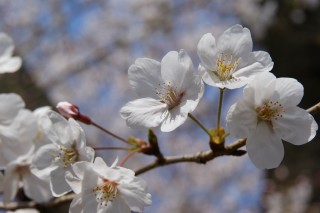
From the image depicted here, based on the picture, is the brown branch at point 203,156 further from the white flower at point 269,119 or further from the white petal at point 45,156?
the white petal at point 45,156

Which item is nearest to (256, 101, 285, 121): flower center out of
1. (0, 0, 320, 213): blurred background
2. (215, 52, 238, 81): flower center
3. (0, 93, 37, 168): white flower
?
(215, 52, 238, 81): flower center

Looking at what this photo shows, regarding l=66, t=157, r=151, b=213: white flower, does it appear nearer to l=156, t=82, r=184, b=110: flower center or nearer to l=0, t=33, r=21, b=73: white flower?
→ l=156, t=82, r=184, b=110: flower center

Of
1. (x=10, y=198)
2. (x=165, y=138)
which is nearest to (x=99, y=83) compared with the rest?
Answer: (x=165, y=138)

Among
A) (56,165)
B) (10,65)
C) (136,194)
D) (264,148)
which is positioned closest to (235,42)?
(264,148)

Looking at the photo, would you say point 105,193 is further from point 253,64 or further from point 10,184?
point 253,64

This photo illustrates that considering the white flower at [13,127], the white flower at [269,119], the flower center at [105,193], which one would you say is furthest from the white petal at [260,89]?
the white flower at [13,127]

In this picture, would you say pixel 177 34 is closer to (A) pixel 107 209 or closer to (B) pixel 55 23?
(B) pixel 55 23
